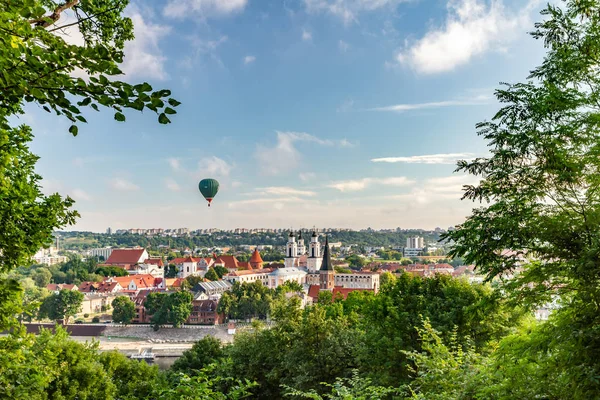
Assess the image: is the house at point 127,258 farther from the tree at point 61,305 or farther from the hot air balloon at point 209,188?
the hot air balloon at point 209,188

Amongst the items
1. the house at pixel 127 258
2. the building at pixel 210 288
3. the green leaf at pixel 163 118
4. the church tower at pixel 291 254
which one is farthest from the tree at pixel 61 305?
the green leaf at pixel 163 118

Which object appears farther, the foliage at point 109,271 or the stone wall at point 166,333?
the foliage at point 109,271

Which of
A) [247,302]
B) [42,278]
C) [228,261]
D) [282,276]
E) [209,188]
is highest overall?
[209,188]

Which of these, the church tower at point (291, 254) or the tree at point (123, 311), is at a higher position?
the church tower at point (291, 254)

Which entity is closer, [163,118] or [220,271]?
[163,118]

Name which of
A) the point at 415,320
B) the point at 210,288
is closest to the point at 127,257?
the point at 210,288

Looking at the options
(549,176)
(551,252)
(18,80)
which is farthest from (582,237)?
(18,80)

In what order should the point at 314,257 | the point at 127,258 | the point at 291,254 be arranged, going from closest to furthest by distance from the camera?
1. the point at 291,254
2. the point at 314,257
3. the point at 127,258

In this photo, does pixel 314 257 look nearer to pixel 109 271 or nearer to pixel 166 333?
pixel 109 271
